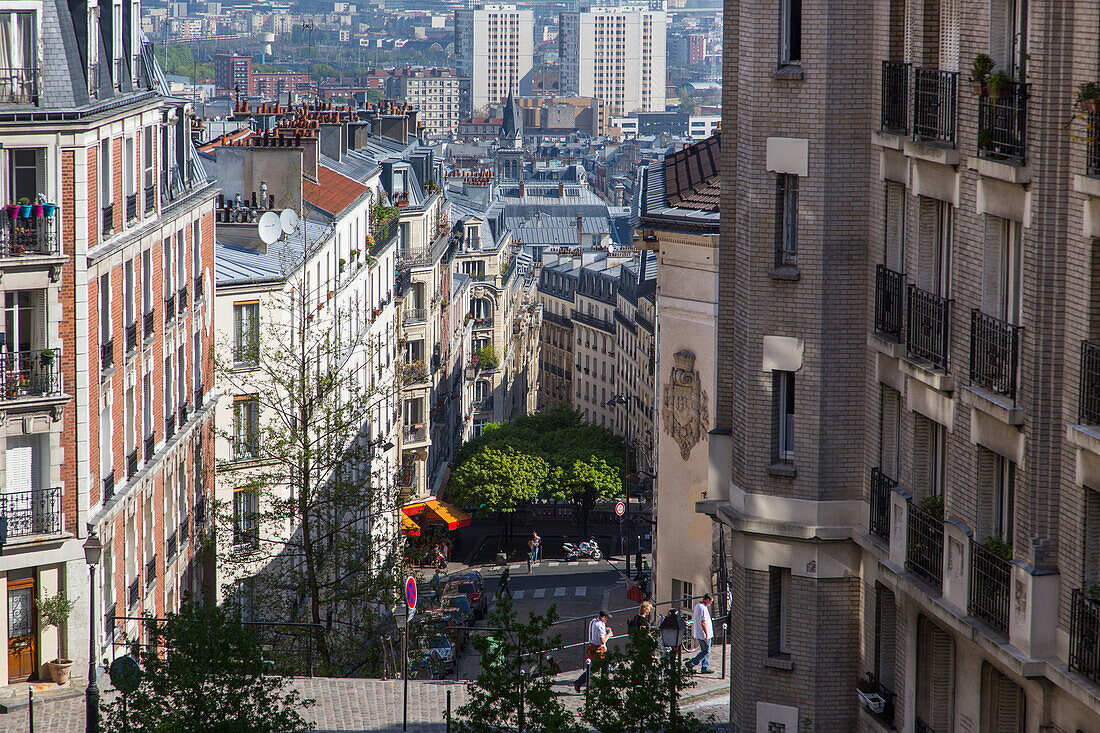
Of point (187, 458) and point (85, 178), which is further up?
point (85, 178)

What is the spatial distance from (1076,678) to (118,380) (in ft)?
98.9

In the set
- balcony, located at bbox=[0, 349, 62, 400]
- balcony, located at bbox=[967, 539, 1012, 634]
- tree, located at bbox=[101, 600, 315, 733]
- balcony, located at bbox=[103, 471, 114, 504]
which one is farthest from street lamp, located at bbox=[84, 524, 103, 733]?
balcony, located at bbox=[967, 539, 1012, 634]

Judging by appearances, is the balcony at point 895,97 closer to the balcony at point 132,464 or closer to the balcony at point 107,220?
the balcony at point 107,220

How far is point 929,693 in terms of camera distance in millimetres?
26172

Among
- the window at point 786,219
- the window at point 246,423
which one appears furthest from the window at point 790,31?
the window at point 246,423

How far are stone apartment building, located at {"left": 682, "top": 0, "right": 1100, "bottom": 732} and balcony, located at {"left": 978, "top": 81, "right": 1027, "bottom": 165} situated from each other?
34 mm

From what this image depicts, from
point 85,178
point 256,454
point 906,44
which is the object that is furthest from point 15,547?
point 906,44

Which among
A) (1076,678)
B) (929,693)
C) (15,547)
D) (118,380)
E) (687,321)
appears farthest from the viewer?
(687,321)

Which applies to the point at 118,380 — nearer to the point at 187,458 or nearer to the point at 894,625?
the point at 187,458

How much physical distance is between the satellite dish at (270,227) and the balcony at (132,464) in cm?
1694

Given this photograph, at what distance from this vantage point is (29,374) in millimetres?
40344

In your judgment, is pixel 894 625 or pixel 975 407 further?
pixel 894 625

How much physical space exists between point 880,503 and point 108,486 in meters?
23.7

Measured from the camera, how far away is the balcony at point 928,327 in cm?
2506
